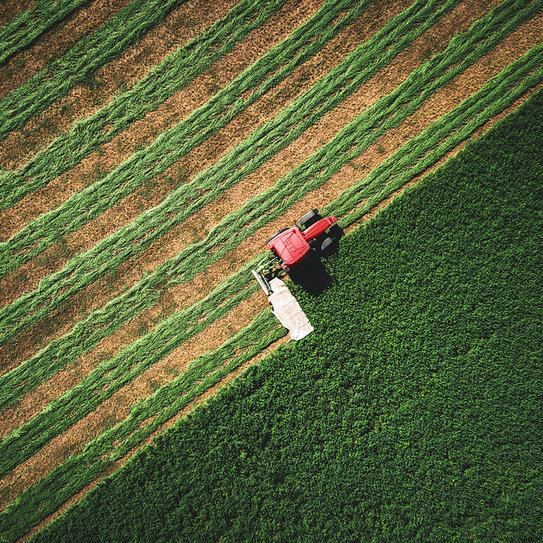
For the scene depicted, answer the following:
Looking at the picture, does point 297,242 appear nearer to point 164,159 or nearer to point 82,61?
point 164,159

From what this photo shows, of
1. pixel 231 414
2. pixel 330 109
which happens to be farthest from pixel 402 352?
pixel 330 109

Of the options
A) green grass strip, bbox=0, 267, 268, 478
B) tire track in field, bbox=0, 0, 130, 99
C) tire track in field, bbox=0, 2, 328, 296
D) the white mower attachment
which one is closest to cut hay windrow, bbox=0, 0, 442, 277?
tire track in field, bbox=0, 2, 328, 296

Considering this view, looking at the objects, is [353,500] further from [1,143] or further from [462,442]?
[1,143]

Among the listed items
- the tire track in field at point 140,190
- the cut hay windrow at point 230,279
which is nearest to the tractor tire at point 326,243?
the cut hay windrow at point 230,279

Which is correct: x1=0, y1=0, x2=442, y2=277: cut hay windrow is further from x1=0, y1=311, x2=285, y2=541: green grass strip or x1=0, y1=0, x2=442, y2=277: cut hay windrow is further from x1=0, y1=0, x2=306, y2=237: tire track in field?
x1=0, y1=311, x2=285, y2=541: green grass strip

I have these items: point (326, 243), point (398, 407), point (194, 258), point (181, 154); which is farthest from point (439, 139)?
point (194, 258)

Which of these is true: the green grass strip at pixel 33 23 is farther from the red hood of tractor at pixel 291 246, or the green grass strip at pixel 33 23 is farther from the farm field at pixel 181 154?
the red hood of tractor at pixel 291 246
